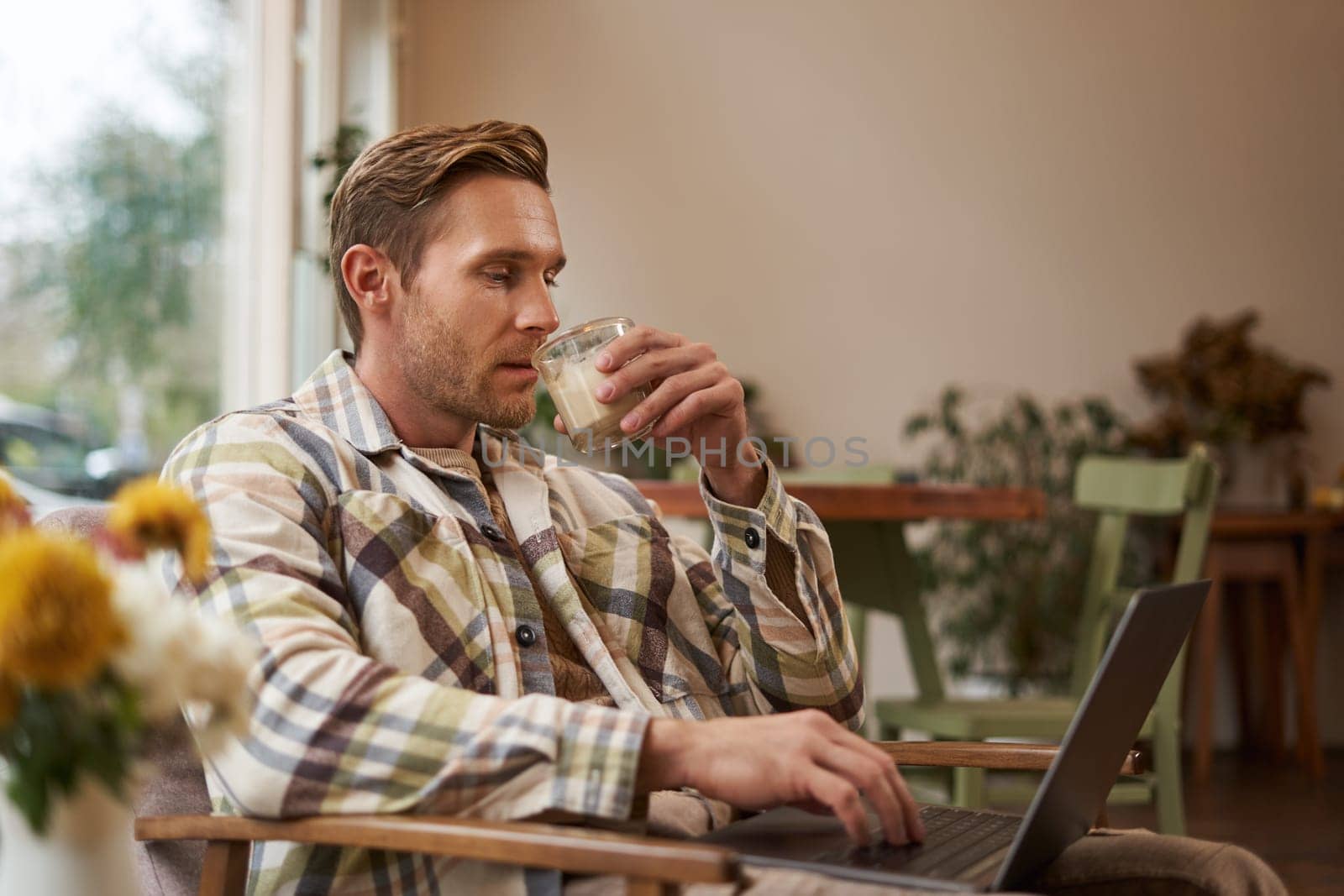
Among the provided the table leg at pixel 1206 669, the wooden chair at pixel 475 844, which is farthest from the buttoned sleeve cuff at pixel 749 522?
the table leg at pixel 1206 669

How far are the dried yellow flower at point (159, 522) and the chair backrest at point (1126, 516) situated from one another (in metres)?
2.17

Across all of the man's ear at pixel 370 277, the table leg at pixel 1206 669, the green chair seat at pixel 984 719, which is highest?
the man's ear at pixel 370 277

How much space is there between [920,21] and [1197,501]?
301 cm

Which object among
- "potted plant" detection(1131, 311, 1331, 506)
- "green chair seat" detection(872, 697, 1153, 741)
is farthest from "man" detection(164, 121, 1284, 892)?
"potted plant" detection(1131, 311, 1331, 506)

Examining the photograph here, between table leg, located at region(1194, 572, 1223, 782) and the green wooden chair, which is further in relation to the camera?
table leg, located at region(1194, 572, 1223, 782)

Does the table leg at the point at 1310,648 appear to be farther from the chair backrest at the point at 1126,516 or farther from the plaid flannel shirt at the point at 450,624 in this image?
the plaid flannel shirt at the point at 450,624

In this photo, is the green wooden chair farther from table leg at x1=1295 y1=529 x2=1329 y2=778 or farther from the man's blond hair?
table leg at x1=1295 y1=529 x2=1329 y2=778

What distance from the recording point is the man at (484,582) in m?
0.98

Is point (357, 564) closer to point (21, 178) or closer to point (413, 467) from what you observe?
point (413, 467)

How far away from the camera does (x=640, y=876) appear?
0.82 metres

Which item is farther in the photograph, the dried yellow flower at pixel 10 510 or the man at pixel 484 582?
the man at pixel 484 582

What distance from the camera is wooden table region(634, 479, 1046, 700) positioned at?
2508 mm

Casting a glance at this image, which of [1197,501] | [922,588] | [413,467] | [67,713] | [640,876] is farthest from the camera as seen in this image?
[922,588]

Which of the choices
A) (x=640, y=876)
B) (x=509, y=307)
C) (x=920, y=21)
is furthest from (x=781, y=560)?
(x=920, y=21)
